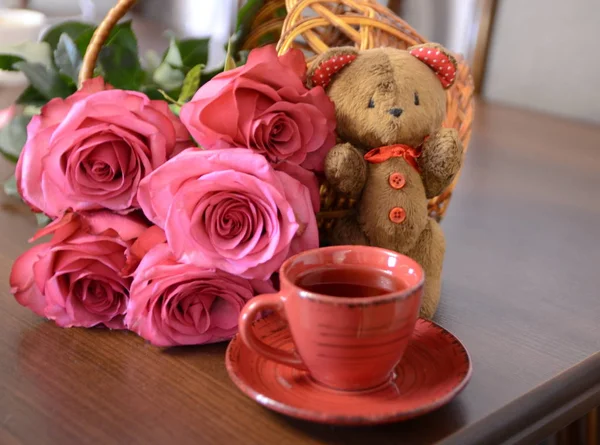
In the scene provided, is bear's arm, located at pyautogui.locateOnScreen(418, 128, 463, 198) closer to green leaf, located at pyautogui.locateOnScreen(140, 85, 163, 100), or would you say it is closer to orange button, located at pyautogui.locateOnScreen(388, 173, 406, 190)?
orange button, located at pyautogui.locateOnScreen(388, 173, 406, 190)

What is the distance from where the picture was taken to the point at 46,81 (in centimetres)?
86

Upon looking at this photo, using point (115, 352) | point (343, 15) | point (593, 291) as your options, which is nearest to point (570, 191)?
point (593, 291)

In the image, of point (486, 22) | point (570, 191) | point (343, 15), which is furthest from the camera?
point (486, 22)

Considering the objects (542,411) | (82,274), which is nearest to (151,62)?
(82,274)

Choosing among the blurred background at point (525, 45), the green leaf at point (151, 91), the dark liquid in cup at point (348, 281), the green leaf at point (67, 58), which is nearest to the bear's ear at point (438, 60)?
the dark liquid in cup at point (348, 281)

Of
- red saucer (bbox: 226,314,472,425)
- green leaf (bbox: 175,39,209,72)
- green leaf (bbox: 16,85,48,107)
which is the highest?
green leaf (bbox: 175,39,209,72)

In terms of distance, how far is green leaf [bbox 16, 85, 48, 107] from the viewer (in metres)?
0.88

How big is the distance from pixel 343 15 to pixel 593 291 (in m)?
0.37

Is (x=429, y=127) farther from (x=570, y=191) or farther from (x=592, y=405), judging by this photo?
(x=570, y=191)

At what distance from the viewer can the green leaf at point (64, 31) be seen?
959 millimetres

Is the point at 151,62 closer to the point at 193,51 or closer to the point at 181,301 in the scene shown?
the point at 193,51

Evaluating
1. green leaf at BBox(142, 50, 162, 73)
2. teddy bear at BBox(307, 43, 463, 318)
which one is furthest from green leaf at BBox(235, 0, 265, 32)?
teddy bear at BBox(307, 43, 463, 318)

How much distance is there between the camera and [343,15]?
0.76 meters

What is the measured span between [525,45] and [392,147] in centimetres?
101
